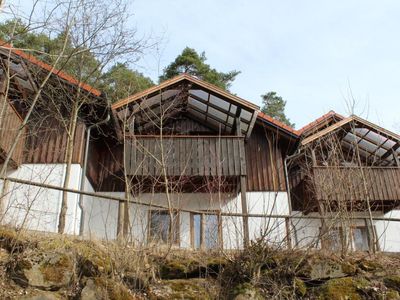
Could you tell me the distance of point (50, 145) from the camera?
1558 cm

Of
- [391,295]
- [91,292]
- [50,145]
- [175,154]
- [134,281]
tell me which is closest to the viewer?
[91,292]

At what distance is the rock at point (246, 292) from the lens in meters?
8.09

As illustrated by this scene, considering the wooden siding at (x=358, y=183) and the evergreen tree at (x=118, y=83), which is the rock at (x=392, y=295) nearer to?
the wooden siding at (x=358, y=183)

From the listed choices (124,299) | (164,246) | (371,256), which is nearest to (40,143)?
(164,246)

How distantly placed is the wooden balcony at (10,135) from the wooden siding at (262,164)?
8090 millimetres

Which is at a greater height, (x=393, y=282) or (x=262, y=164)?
(x=262, y=164)

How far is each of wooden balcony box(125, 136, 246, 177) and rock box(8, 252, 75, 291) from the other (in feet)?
24.2

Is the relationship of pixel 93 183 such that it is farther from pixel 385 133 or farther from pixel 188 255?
pixel 385 133

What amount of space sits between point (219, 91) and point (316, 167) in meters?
4.27

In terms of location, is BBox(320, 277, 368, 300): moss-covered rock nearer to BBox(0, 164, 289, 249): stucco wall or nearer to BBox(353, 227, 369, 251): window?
BBox(0, 164, 289, 249): stucco wall

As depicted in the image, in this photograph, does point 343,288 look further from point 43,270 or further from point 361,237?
point 361,237

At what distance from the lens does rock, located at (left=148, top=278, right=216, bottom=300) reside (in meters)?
7.99

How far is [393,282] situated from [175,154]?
8718mm

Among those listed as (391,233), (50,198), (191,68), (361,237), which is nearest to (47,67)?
(50,198)
